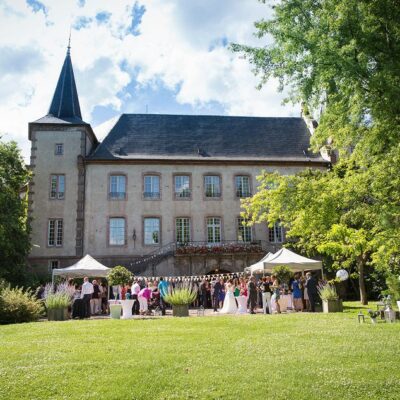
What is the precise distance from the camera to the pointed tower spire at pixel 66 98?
3144 cm

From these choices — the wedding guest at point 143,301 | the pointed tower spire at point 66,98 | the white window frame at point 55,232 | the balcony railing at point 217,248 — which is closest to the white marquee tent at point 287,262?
the wedding guest at point 143,301

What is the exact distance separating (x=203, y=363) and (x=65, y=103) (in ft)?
91.7

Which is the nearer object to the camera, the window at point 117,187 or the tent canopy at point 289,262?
the tent canopy at point 289,262

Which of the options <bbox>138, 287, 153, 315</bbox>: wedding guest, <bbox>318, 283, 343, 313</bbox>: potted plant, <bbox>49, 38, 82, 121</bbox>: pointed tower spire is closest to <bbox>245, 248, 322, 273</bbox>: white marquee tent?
<bbox>318, 283, 343, 313</bbox>: potted plant

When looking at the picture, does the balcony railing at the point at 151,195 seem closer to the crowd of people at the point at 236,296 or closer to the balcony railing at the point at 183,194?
the balcony railing at the point at 183,194

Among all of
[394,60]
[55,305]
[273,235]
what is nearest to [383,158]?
[394,60]

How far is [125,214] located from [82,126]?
6.82 meters

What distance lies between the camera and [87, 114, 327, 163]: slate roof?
3111 cm

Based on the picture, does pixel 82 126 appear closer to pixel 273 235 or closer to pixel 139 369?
pixel 273 235

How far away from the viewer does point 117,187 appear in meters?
29.7

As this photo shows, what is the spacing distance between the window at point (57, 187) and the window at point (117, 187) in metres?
3.18

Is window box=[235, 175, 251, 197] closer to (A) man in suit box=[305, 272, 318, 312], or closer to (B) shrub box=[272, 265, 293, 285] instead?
(B) shrub box=[272, 265, 293, 285]

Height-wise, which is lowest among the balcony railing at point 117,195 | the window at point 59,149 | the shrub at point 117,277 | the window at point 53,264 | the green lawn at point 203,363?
the green lawn at point 203,363

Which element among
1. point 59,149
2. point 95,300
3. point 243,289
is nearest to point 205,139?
point 59,149
